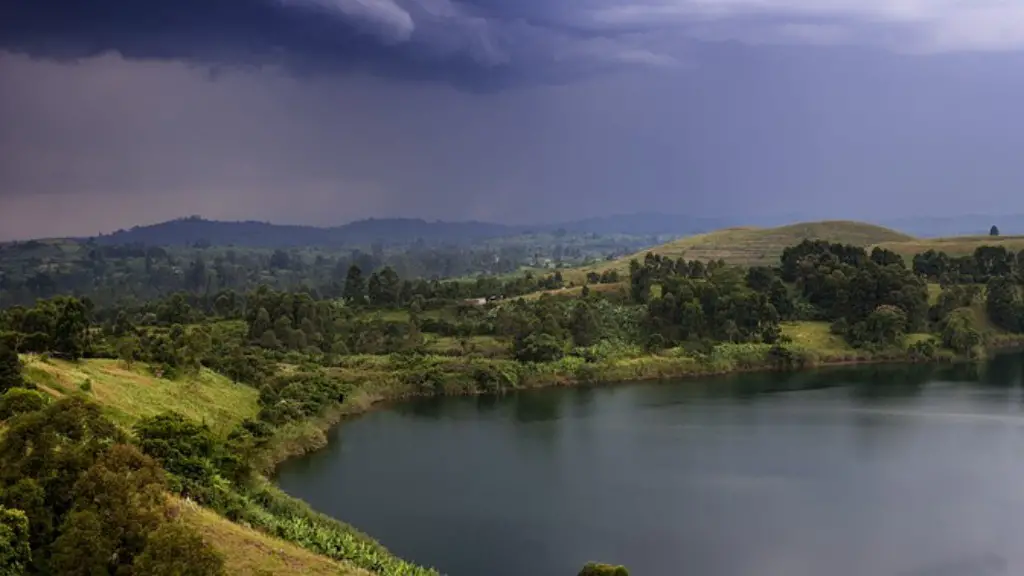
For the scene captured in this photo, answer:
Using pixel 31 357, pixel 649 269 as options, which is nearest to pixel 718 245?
pixel 649 269

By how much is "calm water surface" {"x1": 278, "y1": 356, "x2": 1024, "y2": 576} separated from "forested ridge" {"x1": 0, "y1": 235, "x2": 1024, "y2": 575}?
4.00 m

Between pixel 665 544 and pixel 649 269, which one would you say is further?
pixel 649 269

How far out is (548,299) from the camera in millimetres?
83062

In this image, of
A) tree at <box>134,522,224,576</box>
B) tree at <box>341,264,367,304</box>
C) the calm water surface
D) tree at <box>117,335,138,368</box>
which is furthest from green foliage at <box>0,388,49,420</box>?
tree at <box>341,264,367,304</box>

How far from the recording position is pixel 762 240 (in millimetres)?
140250

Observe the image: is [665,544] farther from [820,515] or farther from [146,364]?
[146,364]

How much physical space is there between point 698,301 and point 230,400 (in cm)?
4567

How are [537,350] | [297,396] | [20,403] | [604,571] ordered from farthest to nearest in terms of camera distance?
1. [537,350]
2. [297,396]
3. [20,403]
4. [604,571]

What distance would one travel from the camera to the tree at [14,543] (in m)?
17.3

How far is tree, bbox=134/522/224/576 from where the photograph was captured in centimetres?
1717

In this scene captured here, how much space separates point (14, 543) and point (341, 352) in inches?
2045

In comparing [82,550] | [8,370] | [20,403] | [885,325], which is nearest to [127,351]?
[8,370]

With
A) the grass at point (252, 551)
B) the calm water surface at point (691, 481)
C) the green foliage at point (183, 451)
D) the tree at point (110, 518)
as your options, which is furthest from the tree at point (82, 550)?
the calm water surface at point (691, 481)

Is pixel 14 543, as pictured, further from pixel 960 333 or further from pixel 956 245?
pixel 956 245
